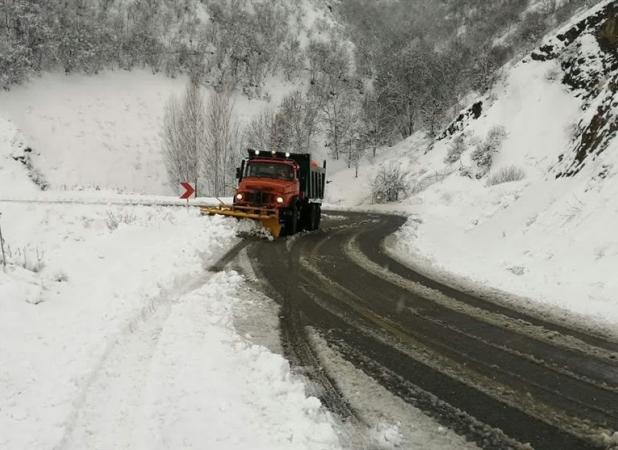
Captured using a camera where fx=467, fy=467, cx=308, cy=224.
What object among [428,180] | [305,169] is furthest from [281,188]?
[428,180]

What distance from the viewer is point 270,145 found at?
142ft

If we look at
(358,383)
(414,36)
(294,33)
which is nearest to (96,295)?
(358,383)

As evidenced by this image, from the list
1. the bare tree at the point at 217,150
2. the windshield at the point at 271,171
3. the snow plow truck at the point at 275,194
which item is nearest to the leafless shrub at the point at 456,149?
the bare tree at the point at 217,150

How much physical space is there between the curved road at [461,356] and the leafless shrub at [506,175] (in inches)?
764

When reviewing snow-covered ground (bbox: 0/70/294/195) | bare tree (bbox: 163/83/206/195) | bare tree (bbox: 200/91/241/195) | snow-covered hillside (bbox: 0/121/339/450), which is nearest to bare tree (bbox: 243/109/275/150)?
bare tree (bbox: 200/91/241/195)

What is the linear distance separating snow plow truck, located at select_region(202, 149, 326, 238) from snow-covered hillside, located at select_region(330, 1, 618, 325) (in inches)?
147

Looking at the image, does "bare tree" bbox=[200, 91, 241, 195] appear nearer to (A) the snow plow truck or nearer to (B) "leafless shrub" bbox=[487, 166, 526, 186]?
(B) "leafless shrub" bbox=[487, 166, 526, 186]

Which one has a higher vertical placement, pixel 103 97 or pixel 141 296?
pixel 103 97

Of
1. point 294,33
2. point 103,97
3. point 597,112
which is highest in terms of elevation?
point 294,33

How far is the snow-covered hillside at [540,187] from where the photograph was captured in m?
9.14

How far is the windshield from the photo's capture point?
52.6ft

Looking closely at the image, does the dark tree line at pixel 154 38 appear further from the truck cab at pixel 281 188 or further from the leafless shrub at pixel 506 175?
the leafless shrub at pixel 506 175

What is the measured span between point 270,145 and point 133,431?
40.8m

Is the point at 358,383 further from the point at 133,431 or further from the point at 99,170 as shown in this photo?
the point at 99,170
